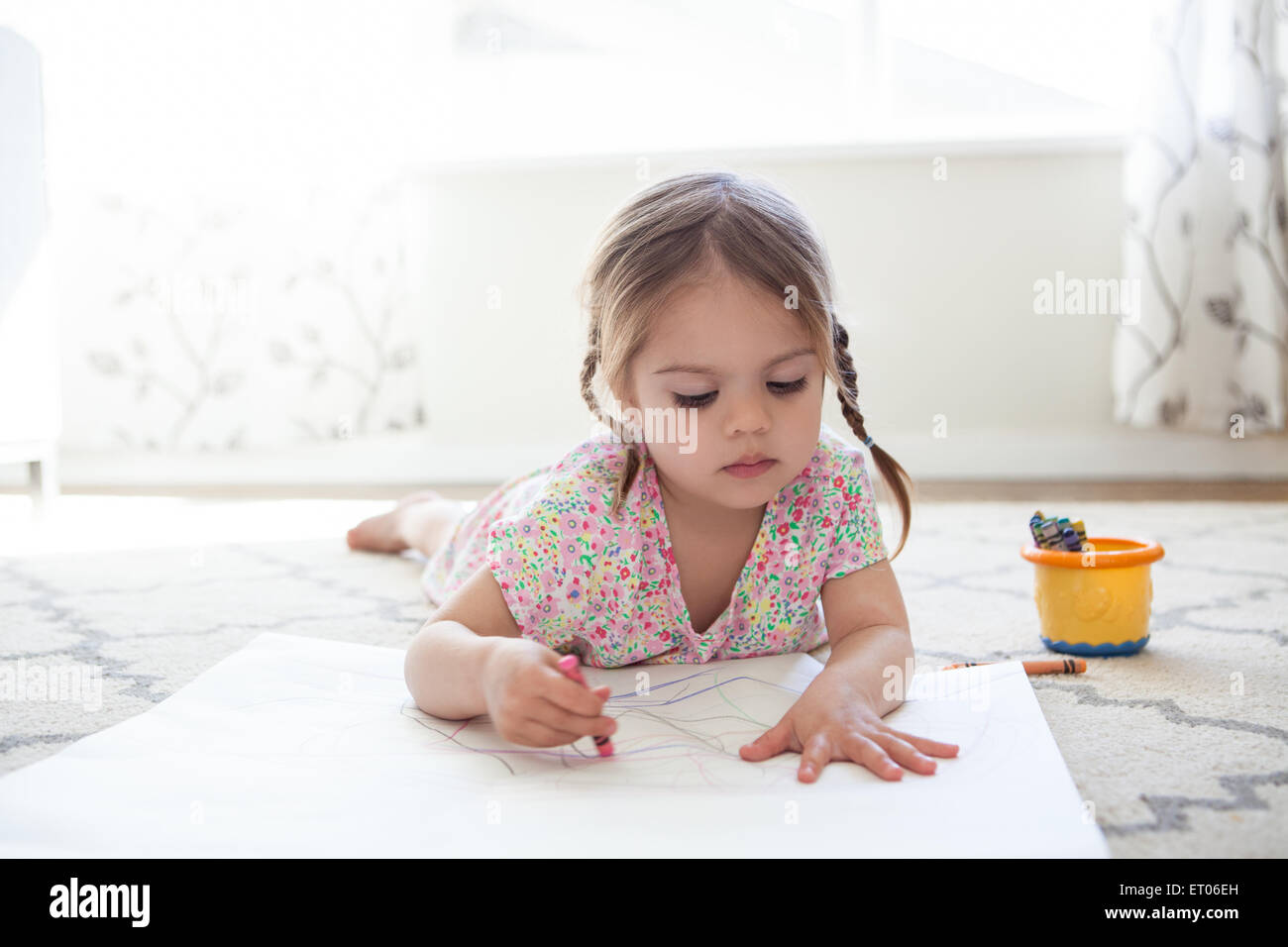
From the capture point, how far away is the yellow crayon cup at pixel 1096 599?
850mm

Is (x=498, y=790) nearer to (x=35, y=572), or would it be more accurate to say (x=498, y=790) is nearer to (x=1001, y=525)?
(x=35, y=572)

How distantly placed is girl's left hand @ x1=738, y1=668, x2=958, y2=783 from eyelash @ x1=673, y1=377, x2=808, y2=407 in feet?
0.63

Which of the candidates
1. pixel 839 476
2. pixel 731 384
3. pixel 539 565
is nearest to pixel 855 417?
pixel 839 476

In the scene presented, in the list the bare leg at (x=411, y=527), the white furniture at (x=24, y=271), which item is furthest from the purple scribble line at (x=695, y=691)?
the white furniture at (x=24, y=271)

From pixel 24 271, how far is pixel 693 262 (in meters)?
1.16

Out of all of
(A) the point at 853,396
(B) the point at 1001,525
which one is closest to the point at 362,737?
(A) the point at 853,396

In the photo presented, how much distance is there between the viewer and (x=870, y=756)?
60 cm

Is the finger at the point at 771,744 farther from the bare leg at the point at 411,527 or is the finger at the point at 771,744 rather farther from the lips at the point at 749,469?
the bare leg at the point at 411,527

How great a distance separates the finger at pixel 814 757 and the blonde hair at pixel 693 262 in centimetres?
26

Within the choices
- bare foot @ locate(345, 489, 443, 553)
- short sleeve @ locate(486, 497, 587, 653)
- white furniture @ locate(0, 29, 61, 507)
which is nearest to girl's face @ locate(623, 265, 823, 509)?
short sleeve @ locate(486, 497, 587, 653)

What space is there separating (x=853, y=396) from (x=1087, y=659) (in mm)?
280

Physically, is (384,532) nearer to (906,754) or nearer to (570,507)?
(570,507)

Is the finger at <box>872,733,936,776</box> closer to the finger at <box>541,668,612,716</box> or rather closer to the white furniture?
the finger at <box>541,668,612,716</box>

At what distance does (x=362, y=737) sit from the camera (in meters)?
0.68
